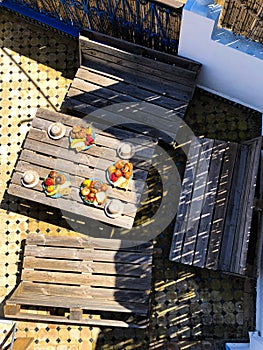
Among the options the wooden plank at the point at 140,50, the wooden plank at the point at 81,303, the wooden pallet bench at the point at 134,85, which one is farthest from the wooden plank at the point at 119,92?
the wooden plank at the point at 81,303

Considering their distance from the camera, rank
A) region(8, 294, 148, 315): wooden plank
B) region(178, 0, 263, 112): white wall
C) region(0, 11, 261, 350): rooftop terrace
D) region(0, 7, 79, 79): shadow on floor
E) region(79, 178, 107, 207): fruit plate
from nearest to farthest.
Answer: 1. region(178, 0, 263, 112): white wall
2. region(8, 294, 148, 315): wooden plank
3. region(79, 178, 107, 207): fruit plate
4. region(0, 11, 261, 350): rooftop terrace
5. region(0, 7, 79, 79): shadow on floor

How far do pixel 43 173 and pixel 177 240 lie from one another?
Result: 6.17 feet

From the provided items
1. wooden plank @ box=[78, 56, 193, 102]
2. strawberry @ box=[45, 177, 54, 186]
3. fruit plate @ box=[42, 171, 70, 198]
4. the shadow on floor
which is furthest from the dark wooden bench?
the shadow on floor

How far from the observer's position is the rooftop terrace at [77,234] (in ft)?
18.3

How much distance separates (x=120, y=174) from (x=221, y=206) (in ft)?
4.34

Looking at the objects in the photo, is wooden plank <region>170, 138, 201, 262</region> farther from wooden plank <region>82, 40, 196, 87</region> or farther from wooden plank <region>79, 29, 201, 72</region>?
wooden plank <region>79, 29, 201, 72</region>

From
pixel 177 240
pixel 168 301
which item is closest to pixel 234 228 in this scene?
pixel 177 240

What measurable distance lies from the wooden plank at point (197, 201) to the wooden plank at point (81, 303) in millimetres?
819

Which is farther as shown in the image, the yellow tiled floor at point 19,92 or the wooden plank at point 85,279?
the yellow tiled floor at point 19,92

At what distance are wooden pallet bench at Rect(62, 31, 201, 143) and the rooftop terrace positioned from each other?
0.55 m

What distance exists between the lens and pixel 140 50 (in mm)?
5867

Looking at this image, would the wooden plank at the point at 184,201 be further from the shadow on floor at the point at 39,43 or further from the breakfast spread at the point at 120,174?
the shadow on floor at the point at 39,43

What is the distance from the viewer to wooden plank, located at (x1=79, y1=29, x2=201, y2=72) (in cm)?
575

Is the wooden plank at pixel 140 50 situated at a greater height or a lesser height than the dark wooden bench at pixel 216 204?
greater
